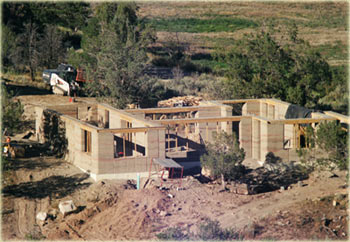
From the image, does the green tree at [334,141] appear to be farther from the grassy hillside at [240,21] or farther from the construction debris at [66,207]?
the grassy hillside at [240,21]

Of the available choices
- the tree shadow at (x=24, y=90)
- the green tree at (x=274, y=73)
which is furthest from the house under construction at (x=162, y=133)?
the tree shadow at (x=24, y=90)

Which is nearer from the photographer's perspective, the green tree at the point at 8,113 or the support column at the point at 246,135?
the green tree at the point at 8,113

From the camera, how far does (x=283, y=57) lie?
40125 millimetres

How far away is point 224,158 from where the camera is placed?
93.8 ft

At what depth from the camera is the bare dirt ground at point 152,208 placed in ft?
79.4

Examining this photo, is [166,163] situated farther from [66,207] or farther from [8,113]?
[8,113]

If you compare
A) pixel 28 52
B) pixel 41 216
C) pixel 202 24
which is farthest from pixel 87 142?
pixel 202 24

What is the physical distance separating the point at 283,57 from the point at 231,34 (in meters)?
38.0

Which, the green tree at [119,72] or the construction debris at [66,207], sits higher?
the green tree at [119,72]

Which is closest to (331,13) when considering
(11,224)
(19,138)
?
(19,138)

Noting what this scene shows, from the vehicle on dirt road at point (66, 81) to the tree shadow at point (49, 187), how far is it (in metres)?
16.4

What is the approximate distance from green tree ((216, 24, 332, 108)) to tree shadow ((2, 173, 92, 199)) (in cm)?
1382

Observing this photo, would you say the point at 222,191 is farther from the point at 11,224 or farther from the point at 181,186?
the point at 11,224

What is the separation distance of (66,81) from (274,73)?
13486 millimetres
